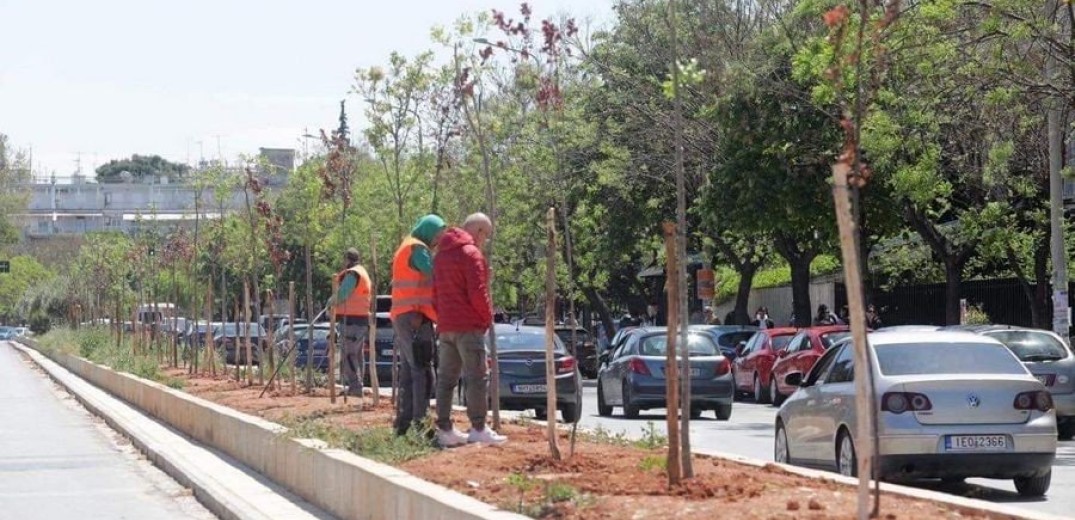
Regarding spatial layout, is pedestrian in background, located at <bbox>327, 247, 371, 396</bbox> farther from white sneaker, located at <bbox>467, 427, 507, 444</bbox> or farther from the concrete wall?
the concrete wall

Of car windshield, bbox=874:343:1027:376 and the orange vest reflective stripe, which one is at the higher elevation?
the orange vest reflective stripe

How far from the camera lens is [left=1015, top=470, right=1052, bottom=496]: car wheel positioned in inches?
546

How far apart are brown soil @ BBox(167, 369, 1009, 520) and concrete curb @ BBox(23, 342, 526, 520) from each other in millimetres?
340

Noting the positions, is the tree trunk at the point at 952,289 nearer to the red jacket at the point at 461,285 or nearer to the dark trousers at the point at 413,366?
the dark trousers at the point at 413,366

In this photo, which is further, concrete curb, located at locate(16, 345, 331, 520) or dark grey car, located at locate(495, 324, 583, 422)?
dark grey car, located at locate(495, 324, 583, 422)

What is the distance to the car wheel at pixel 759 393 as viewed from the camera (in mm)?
32219

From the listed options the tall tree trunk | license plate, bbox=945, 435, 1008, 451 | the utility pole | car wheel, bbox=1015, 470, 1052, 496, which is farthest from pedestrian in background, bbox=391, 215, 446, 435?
the tall tree trunk

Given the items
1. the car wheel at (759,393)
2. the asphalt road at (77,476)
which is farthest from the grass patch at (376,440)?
the car wheel at (759,393)

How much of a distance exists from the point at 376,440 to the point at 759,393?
2079cm

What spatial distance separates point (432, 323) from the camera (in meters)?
13.5

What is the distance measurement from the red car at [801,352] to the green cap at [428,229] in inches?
645

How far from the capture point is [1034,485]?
45.6 feet

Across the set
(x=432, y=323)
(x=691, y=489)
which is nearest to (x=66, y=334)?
(x=432, y=323)

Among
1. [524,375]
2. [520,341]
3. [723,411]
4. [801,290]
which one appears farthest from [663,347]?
[801,290]
